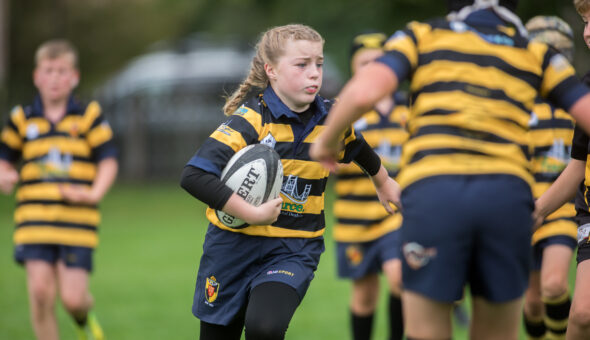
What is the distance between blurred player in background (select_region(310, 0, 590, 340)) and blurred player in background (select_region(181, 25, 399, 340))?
819 mm

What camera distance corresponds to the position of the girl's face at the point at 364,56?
5773 millimetres

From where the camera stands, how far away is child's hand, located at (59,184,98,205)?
217 inches

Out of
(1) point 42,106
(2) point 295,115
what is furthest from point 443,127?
(1) point 42,106

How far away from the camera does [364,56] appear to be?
5828 millimetres

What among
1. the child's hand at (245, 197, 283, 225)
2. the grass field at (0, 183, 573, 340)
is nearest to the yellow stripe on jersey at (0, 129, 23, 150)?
the grass field at (0, 183, 573, 340)

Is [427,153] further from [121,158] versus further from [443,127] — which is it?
[121,158]

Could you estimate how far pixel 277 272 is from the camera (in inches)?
143

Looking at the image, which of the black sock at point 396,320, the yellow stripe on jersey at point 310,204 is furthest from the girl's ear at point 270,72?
the black sock at point 396,320

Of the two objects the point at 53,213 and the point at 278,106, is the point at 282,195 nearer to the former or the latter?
the point at 278,106

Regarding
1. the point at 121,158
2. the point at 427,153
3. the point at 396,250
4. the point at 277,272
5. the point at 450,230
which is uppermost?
the point at 427,153

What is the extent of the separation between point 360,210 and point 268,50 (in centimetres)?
240

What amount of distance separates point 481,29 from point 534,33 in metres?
2.55

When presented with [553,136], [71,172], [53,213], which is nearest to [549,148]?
[553,136]

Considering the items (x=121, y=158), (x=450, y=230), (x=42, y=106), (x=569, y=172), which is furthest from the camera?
(x=121, y=158)
